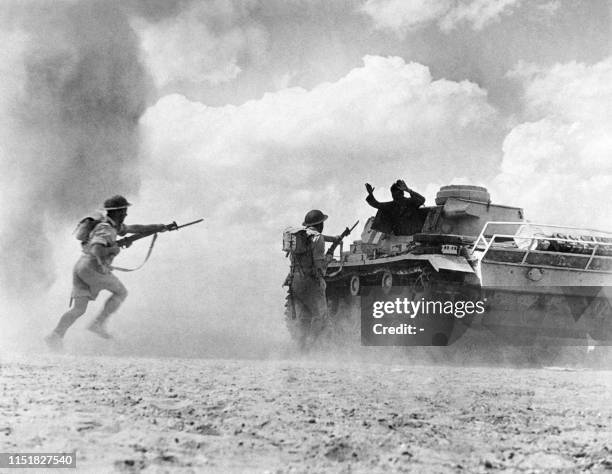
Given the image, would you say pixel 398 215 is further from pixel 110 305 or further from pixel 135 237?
pixel 110 305

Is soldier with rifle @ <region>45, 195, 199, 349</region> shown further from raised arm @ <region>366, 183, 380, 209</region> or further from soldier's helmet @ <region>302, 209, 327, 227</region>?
raised arm @ <region>366, 183, 380, 209</region>

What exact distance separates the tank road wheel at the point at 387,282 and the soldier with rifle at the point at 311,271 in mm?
1137

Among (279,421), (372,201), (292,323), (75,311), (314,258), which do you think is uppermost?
(372,201)

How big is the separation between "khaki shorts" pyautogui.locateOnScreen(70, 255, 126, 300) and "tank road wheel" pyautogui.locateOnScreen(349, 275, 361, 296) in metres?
5.18

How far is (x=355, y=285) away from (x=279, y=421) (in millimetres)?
6766

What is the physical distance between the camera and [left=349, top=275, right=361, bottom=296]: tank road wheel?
36.1 feet

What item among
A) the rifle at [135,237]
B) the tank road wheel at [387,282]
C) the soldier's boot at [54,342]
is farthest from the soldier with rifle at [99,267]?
the tank road wheel at [387,282]

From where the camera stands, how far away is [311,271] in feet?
30.4

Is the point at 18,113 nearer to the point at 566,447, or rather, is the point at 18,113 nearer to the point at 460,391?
the point at 460,391

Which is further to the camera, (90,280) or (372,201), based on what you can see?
(372,201)

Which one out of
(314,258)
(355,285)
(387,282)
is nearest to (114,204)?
(314,258)

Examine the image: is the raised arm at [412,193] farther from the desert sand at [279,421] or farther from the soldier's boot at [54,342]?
the soldier's boot at [54,342]

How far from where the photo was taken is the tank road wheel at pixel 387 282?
10.1 meters

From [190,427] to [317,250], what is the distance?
5077mm
